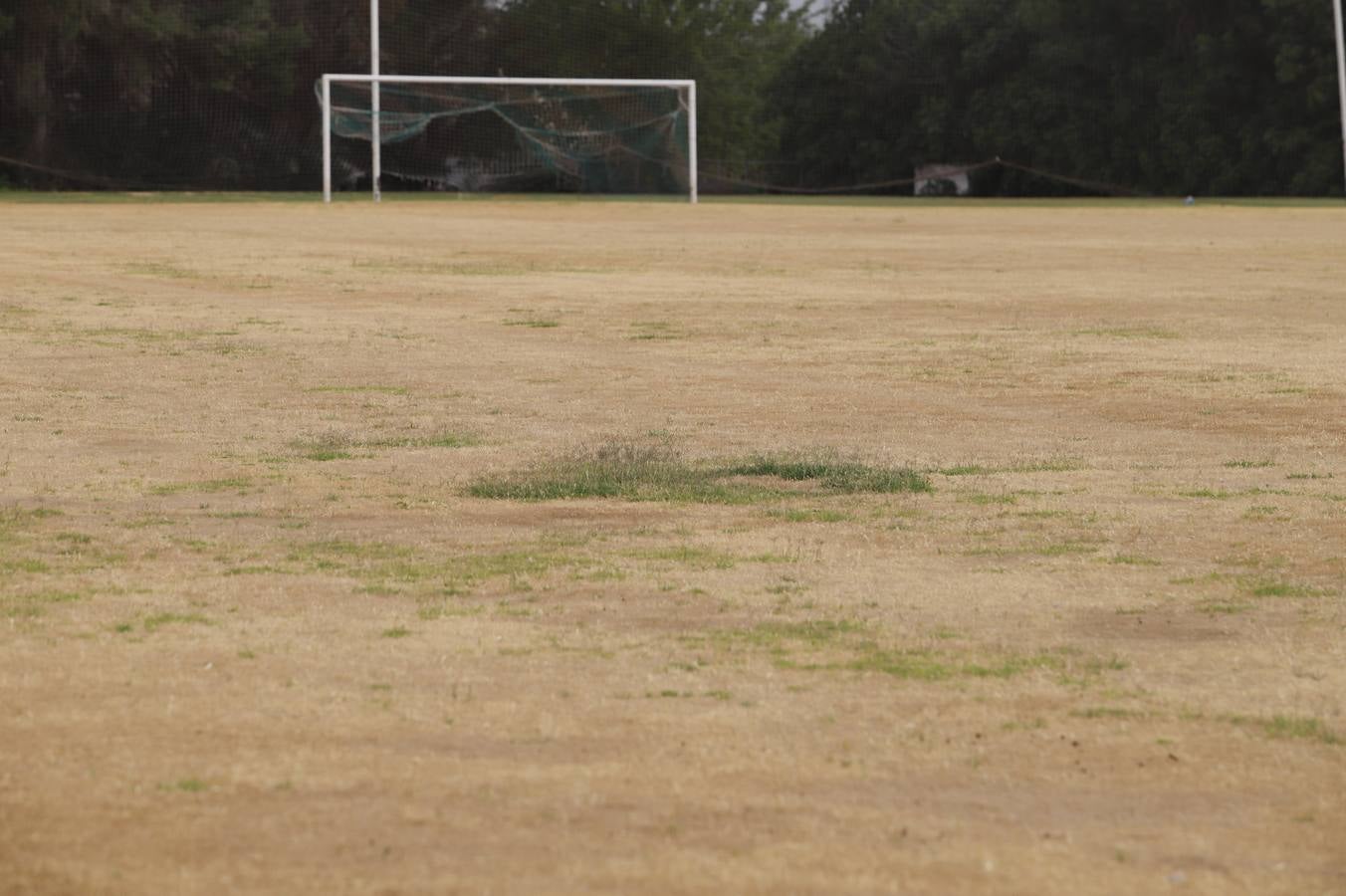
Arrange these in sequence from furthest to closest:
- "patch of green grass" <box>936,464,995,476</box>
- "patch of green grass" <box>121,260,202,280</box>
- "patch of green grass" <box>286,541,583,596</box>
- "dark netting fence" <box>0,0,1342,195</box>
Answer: "dark netting fence" <box>0,0,1342,195</box>, "patch of green grass" <box>121,260,202,280</box>, "patch of green grass" <box>936,464,995,476</box>, "patch of green grass" <box>286,541,583,596</box>

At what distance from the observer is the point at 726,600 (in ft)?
21.4

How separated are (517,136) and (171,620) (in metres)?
37.1

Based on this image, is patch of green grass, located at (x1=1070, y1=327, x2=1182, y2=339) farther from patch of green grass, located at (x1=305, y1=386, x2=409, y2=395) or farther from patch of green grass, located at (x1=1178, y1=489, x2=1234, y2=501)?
patch of green grass, located at (x1=1178, y1=489, x2=1234, y2=501)

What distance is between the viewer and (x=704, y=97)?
58.8 meters

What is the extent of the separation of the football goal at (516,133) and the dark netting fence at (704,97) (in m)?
0.07

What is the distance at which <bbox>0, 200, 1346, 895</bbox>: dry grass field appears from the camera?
4.16 meters

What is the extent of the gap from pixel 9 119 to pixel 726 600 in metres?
44.2

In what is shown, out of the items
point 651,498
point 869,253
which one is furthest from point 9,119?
point 651,498

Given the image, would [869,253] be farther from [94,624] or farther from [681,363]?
[94,624]

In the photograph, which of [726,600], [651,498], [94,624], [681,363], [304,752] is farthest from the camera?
[681,363]

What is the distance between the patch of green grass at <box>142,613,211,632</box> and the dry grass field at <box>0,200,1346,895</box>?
0.02 metres

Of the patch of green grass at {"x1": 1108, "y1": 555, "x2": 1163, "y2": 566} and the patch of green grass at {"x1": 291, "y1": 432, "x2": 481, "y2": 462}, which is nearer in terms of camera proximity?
the patch of green grass at {"x1": 1108, "y1": 555, "x2": 1163, "y2": 566}

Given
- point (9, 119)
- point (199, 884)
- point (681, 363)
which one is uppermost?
point (9, 119)

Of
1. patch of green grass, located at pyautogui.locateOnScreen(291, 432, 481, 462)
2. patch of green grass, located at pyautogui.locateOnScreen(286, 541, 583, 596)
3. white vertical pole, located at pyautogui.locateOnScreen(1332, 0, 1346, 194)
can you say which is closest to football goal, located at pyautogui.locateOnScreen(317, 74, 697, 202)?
white vertical pole, located at pyautogui.locateOnScreen(1332, 0, 1346, 194)
